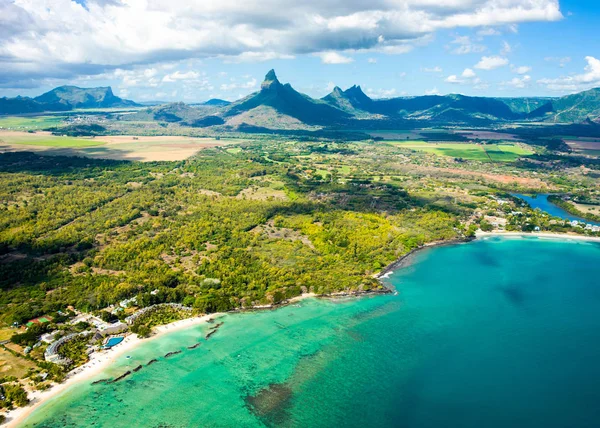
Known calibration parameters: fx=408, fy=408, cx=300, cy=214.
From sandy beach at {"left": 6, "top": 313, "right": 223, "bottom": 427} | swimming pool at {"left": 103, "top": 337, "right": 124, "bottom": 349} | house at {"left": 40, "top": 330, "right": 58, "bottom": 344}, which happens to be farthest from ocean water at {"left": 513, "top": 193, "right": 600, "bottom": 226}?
house at {"left": 40, "top": 330, "right": 58, "bottom": 344}

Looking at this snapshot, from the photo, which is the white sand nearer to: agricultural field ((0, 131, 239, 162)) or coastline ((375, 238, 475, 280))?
coastline ((375, 238, 475, 280))

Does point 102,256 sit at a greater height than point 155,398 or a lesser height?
greater

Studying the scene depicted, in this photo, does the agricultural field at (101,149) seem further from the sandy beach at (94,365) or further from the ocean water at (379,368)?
the ocean water at (379,368)

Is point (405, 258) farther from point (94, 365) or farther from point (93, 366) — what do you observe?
point (93, 366)

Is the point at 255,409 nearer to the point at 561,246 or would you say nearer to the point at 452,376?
the point at 452,376

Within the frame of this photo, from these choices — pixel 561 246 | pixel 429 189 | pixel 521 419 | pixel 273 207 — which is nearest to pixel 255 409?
pixel 521 419

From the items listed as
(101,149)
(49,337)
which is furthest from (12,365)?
(101,149)
